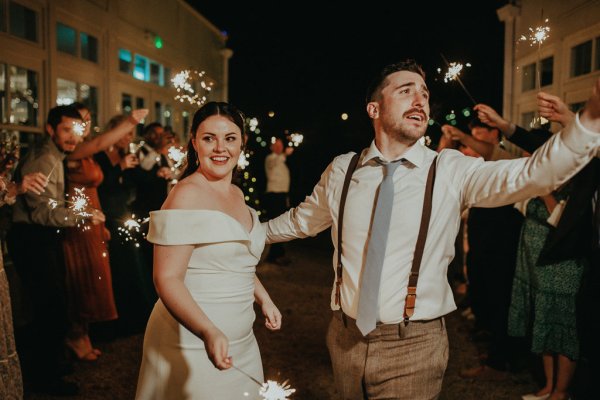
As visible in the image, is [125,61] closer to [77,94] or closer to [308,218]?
[77,94]

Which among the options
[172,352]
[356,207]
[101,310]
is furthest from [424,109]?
[101,310]

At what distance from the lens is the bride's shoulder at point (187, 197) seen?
2146 mm

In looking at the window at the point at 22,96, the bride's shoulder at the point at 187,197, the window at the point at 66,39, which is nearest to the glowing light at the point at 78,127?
the bride's shoulder at the point at 187,197

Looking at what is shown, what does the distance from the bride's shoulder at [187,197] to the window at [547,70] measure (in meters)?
6.15

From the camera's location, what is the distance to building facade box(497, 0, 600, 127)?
5.68m

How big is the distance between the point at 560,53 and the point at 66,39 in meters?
6.55

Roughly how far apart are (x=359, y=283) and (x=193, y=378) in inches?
31.8

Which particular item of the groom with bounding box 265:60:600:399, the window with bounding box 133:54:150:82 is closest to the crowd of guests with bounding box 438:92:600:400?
the groom with bounding box 265:60:600:399

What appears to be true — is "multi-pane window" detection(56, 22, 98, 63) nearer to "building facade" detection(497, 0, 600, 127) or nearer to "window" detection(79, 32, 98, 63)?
"window" detection(79, 32, 98, 63)

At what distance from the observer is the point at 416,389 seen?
2215 millimetres

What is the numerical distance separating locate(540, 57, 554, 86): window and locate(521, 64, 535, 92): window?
0.55 metres

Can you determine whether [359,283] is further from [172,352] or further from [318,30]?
[318,30]

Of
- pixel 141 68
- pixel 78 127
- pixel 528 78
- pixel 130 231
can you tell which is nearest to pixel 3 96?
pixel 130 231

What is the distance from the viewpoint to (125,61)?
29.7ft
